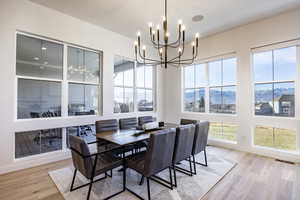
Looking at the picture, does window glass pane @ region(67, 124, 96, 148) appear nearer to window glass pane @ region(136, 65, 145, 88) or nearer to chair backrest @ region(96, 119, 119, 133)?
chair backrest @ region(96, 119, 119, 133)

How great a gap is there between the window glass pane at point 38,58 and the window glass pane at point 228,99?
4409mm

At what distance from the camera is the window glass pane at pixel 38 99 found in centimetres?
298

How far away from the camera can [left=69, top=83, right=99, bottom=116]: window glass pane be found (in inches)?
143

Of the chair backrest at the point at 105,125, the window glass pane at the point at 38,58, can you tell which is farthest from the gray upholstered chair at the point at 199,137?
the window glass pane at the point at 38,58

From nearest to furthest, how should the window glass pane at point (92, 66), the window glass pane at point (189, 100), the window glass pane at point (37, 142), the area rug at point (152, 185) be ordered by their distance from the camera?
the area rug at point (152, 185) → the window glass pane at point (37, 142) → the window glass pane at point (92, 66) → the window glass pane at point (189, 100)

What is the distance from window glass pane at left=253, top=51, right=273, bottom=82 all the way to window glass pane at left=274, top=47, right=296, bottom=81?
0.37ft

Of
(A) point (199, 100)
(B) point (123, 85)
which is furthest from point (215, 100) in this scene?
(B) point (123, 85)

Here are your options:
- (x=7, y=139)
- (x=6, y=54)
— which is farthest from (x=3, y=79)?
(x=7, y=139)

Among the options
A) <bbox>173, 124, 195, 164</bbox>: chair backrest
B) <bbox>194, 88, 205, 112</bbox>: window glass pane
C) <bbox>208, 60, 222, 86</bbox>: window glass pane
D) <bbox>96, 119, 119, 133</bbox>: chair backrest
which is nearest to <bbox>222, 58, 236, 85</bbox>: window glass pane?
<bbox>208, 60, 222, 86</bbox>: window glass pane

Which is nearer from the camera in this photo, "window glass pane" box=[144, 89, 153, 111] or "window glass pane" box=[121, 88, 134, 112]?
"window glass pane" box=[121, 88, 134, 112]

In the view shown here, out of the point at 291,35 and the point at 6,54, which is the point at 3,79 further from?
the point at 291,35

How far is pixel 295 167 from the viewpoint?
9.57ft

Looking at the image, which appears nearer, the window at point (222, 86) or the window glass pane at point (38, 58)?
the window glass pane at point (38, 58)

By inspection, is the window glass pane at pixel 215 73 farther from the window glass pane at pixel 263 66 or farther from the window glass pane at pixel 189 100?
the window glass pane at pixel 263 66
